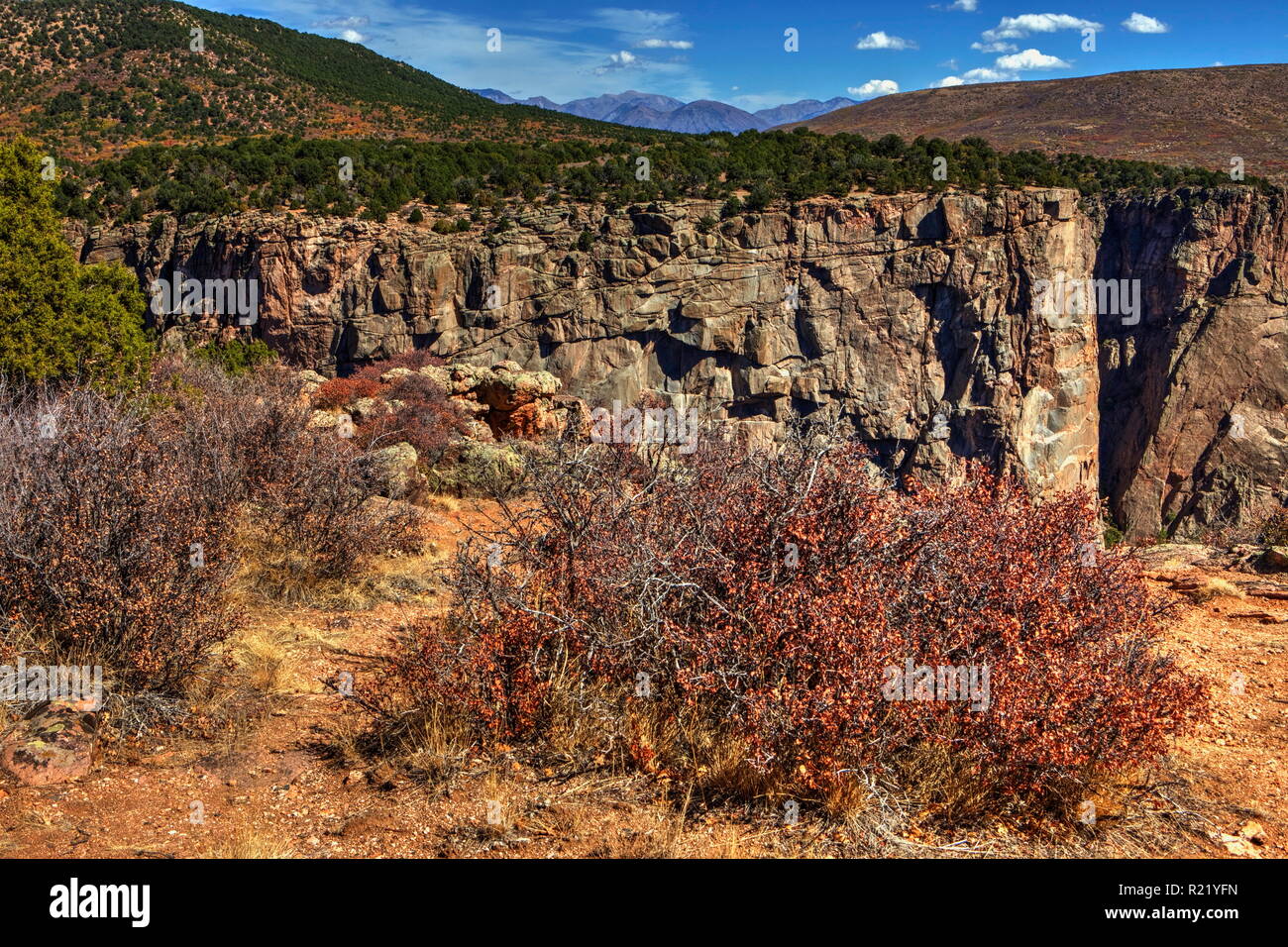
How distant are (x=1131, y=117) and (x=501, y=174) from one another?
190 feet

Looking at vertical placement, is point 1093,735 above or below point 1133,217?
below

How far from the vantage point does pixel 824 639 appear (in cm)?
391

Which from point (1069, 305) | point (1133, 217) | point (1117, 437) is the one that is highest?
point (1133, 217)

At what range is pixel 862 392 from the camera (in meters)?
33.4

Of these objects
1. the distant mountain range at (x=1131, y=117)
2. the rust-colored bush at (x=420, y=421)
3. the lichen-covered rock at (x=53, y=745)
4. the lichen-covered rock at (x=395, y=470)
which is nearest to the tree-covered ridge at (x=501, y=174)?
the rust-colored bush at (x=420, y=421)

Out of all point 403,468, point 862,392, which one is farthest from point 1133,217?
point 403,468

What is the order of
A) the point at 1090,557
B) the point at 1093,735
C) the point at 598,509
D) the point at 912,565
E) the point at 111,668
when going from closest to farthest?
the point at 1093,735
the point at 912,565
the point at 111,668
the point at 1090,557
the point at 598,509

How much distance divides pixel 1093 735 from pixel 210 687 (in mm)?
4631

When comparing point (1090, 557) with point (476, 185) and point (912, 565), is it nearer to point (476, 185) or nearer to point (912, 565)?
point (912, 565)

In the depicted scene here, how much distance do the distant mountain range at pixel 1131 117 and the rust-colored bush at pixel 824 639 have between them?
50463mm

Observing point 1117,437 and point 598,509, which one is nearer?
point 598,509

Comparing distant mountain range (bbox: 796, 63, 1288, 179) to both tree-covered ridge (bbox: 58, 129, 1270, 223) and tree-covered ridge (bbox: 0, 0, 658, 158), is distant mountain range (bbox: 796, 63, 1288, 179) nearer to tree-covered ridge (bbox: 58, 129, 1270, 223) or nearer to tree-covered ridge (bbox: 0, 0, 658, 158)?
tree-covered ridge (bbox: 58, 129, 1270, 223)

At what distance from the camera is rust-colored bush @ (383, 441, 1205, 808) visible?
383 cm

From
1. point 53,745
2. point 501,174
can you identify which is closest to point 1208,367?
point 501,174
